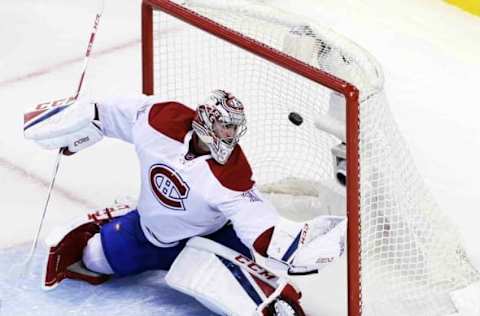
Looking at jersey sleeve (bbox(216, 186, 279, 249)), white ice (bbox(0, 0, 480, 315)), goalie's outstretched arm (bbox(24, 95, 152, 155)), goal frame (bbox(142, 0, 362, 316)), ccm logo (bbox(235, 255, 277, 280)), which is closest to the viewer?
goal frame (bbox(142, 0, 362, 316))

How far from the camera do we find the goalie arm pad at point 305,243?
10.6ft

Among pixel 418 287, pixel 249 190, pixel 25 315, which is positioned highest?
pixel 249 190

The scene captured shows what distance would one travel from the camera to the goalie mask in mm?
3330

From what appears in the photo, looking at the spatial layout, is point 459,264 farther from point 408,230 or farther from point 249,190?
point 249,190

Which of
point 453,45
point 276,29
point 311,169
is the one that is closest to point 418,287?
point 311,169

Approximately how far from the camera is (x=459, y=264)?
12.2 ft

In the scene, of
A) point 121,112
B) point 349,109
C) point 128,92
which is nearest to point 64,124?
point 121,112

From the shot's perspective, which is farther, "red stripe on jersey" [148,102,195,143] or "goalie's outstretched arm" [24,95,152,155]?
"goalie's outstretched arm" [24,95,152,155]

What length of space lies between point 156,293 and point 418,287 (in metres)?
0.66

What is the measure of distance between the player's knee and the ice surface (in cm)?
5

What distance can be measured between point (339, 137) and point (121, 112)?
542 millimetres

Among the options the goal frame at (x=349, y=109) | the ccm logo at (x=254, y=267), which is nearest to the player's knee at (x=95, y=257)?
the ccm logo at (x=254, y=267)

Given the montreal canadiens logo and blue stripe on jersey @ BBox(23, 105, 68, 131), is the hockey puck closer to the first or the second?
the montreal canadiens logo

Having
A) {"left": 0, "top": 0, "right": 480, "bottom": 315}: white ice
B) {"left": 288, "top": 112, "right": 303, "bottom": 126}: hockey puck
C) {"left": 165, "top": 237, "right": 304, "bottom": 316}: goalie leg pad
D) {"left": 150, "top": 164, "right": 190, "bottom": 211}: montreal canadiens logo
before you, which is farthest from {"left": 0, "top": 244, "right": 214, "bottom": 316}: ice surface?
{"left": 288, "top": 112, "right": 303, "bottom": 126}: hockey puck
